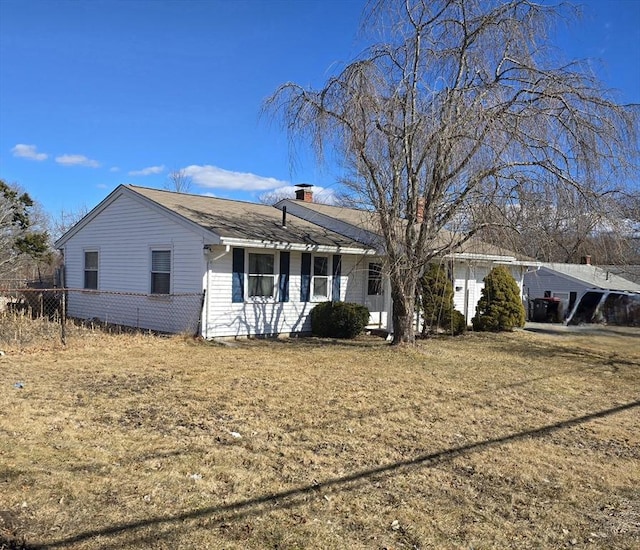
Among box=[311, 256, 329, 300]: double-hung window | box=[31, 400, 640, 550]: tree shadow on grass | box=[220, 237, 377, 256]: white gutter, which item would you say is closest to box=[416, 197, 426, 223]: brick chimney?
box=[220, 237, 377, 256]: white gutter

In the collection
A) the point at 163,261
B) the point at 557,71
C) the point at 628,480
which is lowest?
the point at 628,480

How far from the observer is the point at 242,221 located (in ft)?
48.0

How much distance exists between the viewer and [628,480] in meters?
5.11

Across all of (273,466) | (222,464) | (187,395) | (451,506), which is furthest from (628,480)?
(187,395)

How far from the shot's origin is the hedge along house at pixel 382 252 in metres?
14.0

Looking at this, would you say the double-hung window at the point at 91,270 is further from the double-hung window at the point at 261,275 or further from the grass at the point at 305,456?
the grass at the point at 305,456

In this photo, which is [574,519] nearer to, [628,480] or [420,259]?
[628,480]

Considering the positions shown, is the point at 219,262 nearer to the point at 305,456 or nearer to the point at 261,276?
the point at 261,276

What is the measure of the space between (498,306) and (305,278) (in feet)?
21.7

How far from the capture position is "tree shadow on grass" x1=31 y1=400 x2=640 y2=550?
3.47m

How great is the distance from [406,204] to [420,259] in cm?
123

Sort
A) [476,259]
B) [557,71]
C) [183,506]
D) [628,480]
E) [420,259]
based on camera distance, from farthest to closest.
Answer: [476,259], [420,259], [557,71], [628,480], [183,506]

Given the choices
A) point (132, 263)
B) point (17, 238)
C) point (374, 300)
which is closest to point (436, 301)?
point (374, 300)

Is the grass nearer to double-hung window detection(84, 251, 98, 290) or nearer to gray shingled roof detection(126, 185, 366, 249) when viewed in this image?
gray shingled roof detection(126, 185, 366, 249)
